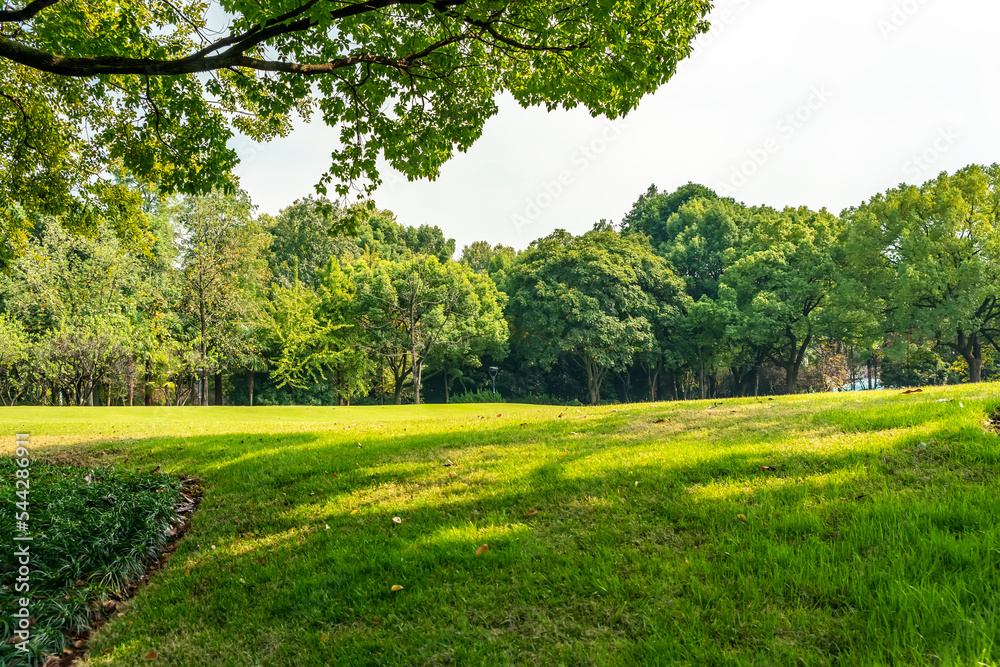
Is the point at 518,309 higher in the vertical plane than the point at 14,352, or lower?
higher

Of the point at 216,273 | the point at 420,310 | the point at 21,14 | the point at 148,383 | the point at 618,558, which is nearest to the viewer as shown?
the point at 618,558

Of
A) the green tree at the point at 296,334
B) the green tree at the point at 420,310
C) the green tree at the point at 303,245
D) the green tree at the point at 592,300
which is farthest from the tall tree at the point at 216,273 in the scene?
the green tree at the point at 592,300

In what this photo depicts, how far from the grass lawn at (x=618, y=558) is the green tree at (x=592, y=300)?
102 ft

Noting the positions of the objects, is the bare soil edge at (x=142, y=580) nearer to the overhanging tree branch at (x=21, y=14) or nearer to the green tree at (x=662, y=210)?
the overhanging tree branch at (x=21, y=14)

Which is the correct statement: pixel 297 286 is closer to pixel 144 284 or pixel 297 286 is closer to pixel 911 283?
pixel 144 284

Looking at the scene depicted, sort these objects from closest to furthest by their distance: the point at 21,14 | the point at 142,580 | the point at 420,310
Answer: the point at 142,580 < the point at 21,14 < the point at 420,310

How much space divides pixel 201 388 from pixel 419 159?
35206 millimetres

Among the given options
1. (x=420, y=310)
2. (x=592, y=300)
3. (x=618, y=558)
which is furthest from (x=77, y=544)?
(x=592, y=300)

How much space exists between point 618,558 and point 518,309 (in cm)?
3837

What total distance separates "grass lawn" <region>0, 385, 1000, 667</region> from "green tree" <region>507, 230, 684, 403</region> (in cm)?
3099

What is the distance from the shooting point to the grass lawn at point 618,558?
2699 millimetres

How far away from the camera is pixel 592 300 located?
3769cm

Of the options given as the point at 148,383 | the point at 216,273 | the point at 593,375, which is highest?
the point at 216,273

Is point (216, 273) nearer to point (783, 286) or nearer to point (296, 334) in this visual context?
point (296, 334)
